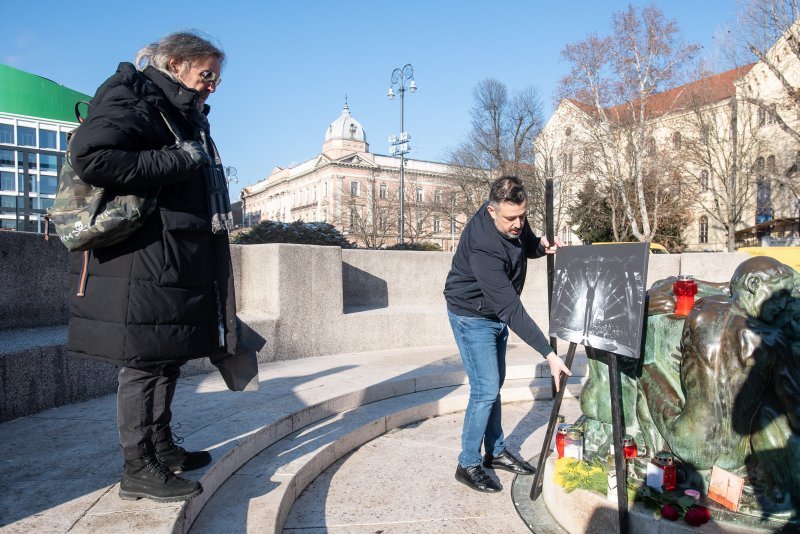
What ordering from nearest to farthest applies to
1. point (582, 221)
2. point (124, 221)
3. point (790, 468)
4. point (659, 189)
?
1. point (124, 221)
2. point (790, 468)
3. point (659, 189)
4. point (582, 221)

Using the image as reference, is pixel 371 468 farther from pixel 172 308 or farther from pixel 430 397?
pixel 172 308

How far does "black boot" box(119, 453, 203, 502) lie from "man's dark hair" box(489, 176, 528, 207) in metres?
2.16

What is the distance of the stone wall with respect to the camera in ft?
13.5

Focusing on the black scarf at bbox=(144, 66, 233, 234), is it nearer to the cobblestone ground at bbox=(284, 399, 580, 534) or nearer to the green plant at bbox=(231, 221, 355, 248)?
the cobblestone ground at bbox=(284, 399, 580, 534)

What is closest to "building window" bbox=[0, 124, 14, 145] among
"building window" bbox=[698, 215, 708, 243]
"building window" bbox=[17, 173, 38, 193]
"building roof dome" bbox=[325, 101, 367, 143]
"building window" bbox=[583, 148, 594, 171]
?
"building window" bbox=[17, 173, 38, 193]

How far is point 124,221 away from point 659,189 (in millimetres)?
37111

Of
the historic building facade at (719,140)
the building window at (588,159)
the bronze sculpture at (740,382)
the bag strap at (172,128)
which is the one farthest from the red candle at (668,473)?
the building window at (588,159)

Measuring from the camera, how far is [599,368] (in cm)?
349

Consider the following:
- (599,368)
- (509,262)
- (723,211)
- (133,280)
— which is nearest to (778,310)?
(599,368)

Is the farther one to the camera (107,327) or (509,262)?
(509,262)

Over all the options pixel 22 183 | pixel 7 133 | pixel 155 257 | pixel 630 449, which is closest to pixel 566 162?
pixel 7 133

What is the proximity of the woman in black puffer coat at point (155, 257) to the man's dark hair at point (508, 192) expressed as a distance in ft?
4.94

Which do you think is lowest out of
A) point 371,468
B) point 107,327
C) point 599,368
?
point 371,468

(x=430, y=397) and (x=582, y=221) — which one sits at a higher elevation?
(x=582, y=221)
